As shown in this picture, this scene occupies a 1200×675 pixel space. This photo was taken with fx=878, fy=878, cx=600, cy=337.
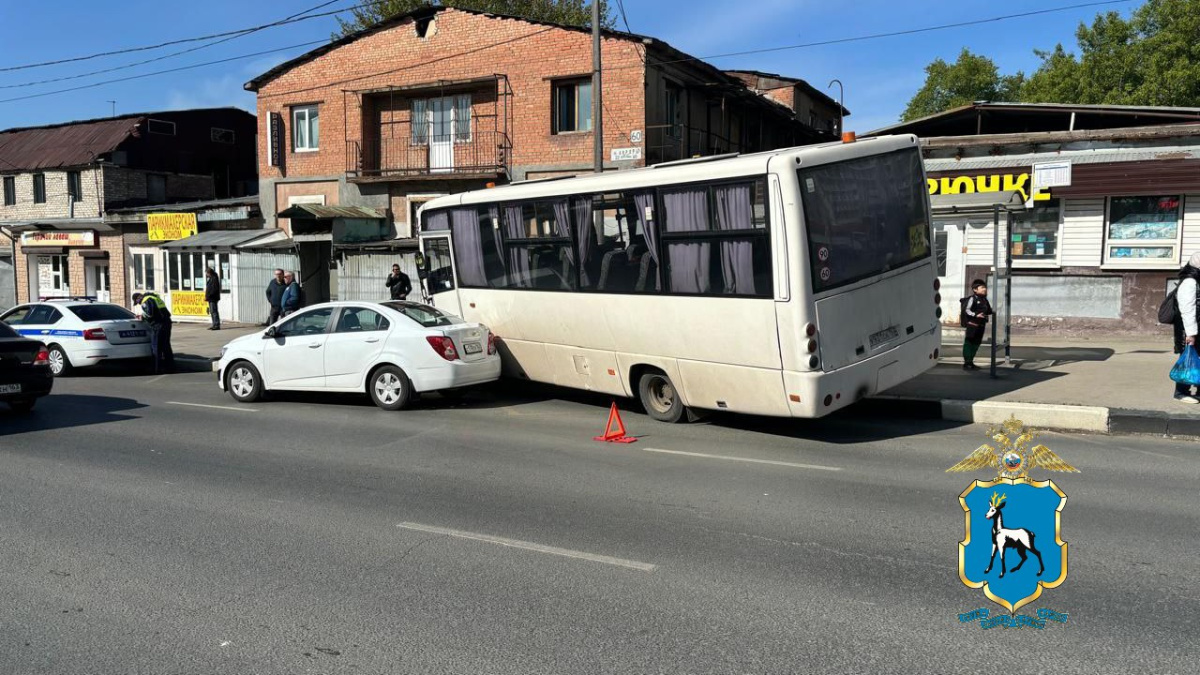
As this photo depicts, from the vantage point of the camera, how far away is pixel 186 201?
36312mm

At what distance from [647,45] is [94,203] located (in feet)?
75.1

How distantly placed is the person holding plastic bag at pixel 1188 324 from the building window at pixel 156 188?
114 feet

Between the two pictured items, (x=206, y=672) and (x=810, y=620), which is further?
(x=810, y=620)

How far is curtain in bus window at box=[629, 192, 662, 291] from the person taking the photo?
1032 cm

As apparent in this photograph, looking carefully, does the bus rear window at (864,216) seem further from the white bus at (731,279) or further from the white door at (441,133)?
the white door at (441,133)

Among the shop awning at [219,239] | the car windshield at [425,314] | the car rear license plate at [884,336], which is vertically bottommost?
the car rear license plate at [884,336]

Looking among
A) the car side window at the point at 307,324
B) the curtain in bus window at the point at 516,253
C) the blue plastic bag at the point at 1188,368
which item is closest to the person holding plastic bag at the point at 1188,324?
the blue plastic bag at the point at 1188,368

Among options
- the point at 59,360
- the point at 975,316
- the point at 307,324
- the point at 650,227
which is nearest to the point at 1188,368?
the point at 975,316

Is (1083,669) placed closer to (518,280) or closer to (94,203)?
(518,280)

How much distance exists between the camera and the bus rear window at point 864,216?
898 centimetres

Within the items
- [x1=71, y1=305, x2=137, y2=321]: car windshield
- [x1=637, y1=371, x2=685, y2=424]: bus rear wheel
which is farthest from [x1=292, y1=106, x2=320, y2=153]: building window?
[x1=637, y1=371, x2=685, y2=424]: bus rear wheel

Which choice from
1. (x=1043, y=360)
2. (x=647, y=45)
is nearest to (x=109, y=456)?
(x=1043, y=360)

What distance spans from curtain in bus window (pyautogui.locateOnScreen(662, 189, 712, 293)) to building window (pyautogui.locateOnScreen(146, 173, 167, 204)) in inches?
1207

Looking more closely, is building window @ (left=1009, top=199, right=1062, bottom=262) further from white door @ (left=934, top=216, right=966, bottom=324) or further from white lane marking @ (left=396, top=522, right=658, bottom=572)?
white lane marking @ (left=396, top=522, right=658, bottom=572)
